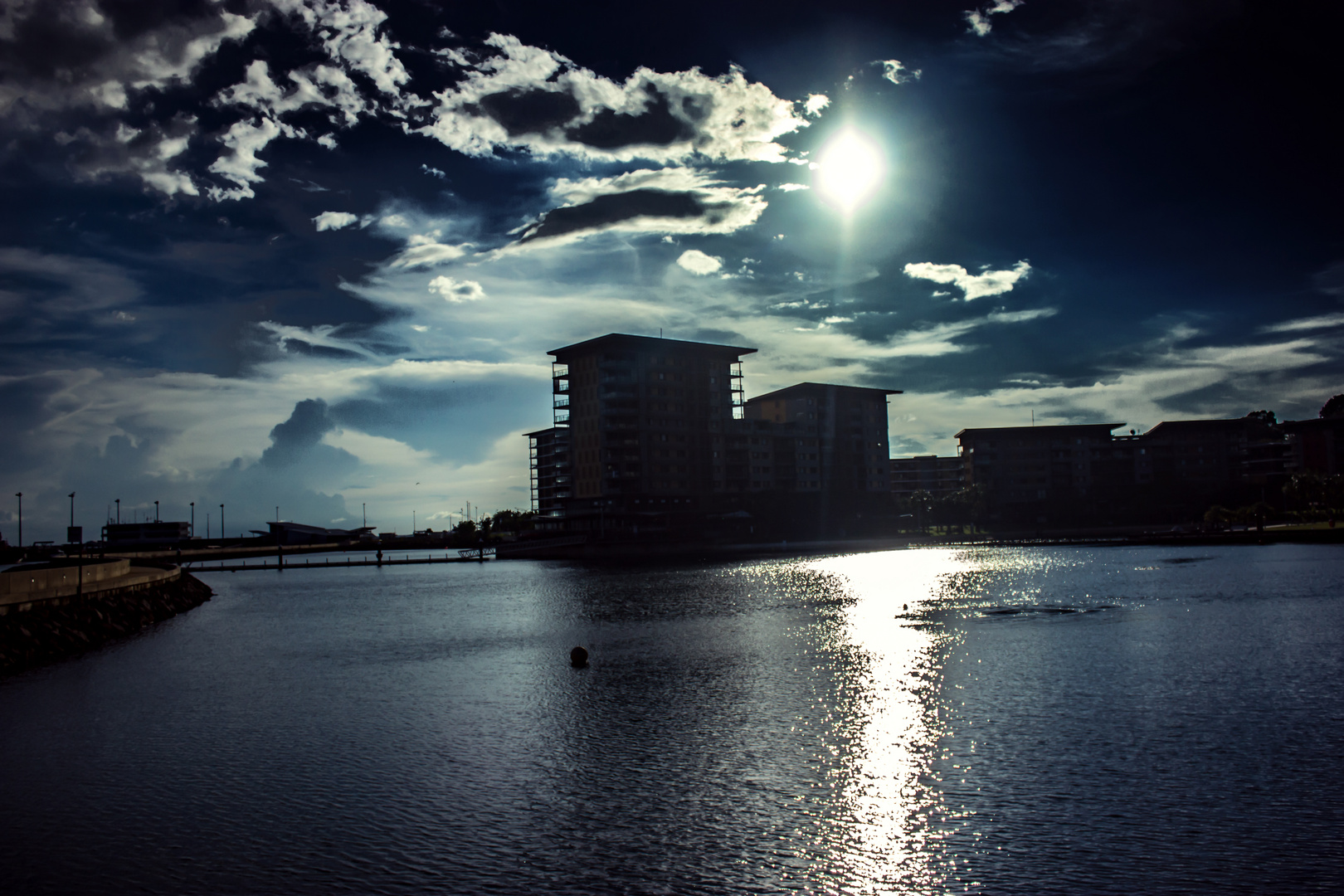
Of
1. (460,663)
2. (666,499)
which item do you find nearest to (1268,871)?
(460,663)

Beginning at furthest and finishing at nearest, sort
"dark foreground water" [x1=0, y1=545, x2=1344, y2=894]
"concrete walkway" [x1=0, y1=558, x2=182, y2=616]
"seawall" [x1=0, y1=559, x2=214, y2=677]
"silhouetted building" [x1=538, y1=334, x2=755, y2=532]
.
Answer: "silhouetted building" [x1=538, y1=334, x2=755, y2=532] → "concrete walkway" [x1=0, y1=558, x2=182, y2=616] → "seawall" [x1=0, y1=559, x2=214, y2=677] → "dark foreground water" [x1=0, y1=545, x2=1344, y2=894]

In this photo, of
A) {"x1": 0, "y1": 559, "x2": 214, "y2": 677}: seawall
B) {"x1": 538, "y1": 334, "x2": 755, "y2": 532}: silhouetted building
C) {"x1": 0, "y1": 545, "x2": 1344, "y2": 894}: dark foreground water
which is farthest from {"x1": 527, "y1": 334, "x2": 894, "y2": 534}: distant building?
{"x1": 0, "y1": 545, "x2": 1344, "y2": 894}: dark foreground water

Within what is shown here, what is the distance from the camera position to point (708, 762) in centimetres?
2066

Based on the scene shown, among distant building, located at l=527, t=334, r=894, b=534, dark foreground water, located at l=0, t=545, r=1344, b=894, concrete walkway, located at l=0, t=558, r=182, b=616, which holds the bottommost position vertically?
dark foreground water, located at l=0, t=545, r=1344, b=894

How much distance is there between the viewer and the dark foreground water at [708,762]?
14.5 metres

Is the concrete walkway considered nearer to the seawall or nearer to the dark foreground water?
the seawall

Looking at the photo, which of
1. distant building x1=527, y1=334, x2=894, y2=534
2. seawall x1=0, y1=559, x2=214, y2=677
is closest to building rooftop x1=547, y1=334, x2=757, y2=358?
distant building x1=527, y1=334, x2=894, y2=534

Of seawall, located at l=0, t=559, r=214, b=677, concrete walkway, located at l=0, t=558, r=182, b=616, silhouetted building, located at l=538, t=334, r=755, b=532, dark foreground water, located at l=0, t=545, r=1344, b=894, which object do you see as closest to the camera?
dark foreground water, located at l=0, t=545, r=1344, b=894

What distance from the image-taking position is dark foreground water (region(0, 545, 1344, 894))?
47.6 ft

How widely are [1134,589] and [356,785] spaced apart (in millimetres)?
58304

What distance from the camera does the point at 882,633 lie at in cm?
4434

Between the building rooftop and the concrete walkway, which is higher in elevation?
the building rooftop

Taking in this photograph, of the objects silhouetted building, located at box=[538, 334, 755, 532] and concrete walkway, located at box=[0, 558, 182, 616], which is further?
silhouetted building, located at box=[538, 334, 755, 532]

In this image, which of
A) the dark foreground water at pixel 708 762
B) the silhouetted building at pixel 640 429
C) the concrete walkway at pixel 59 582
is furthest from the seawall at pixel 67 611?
the silhouetted building at pixel 640 429
